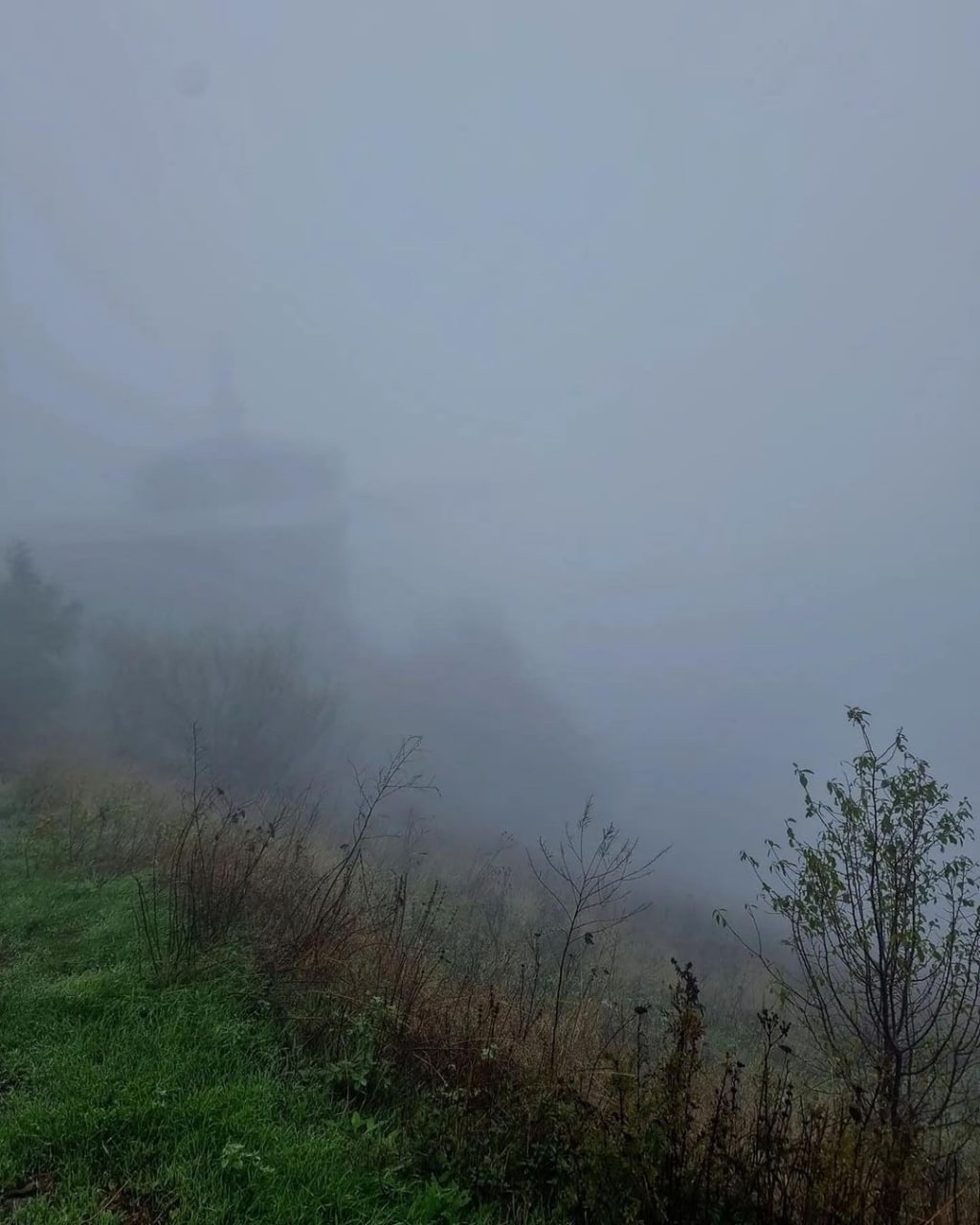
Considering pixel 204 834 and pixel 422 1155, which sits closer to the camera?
pixel 422 1155

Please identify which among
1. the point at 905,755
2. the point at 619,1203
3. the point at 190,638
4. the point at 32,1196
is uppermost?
the point at 190,638

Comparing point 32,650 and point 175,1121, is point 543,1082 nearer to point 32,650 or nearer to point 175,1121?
point 175,1121

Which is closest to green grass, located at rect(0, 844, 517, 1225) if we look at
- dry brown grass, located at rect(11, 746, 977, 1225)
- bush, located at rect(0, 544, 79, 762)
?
dry brown grass, located at rect(11, 746, 977, 1225)

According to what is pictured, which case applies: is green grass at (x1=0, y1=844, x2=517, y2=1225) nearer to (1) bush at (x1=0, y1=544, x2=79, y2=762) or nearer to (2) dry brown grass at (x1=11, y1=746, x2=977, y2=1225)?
(2) dry brown grass at (x1=11, y1=746, x2=977, y2=1225)

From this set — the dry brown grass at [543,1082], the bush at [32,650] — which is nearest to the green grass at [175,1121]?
the dry brown grass at [543,1082]

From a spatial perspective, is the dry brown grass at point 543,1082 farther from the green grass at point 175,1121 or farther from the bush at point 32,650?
the bush at point 32,650

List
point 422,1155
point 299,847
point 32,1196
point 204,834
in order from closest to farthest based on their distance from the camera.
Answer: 1. point 32,1196
2. point 422,1155
3. point 299,847
4. point 204,834

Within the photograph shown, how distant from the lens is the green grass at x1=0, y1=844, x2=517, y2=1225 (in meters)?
2.75

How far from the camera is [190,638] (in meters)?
33.7

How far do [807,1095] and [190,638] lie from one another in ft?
110

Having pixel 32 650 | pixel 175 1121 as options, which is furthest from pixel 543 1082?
pixel 32 650

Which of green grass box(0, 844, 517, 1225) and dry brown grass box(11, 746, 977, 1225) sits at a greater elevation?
dry brown grass box(11, 746, 977, 1225)

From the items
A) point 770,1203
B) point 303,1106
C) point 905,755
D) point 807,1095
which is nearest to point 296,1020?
point 303,1106

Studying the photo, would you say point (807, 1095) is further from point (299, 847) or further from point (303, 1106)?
point (299, 847)
